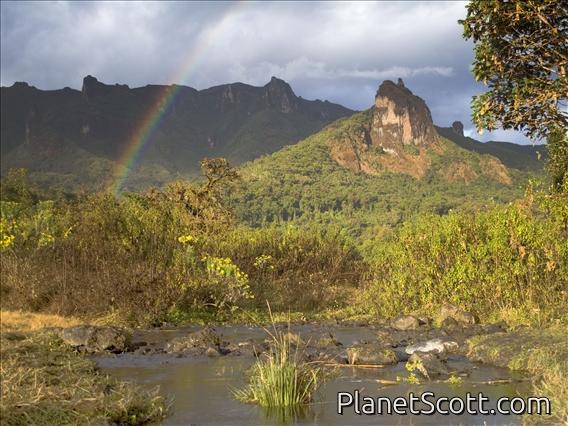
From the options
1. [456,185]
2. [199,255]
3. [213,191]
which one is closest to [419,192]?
[456,185]

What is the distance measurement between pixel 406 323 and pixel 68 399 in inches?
317

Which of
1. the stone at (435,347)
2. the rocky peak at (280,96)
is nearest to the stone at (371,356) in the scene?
the stone at (435,347)

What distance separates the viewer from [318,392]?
7.75 m

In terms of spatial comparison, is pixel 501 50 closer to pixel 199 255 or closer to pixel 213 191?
pixel 199 255

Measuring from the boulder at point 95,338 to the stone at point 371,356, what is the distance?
408cm

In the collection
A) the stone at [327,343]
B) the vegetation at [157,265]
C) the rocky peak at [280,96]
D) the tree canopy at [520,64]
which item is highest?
the rocky peak at [280,96]

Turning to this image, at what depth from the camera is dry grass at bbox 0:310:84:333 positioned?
12.8 m

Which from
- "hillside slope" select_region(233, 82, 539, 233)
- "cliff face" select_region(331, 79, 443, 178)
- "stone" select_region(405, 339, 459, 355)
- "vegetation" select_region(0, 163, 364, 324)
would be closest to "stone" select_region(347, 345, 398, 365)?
"stone" select_region(405, 339, 459, 355)

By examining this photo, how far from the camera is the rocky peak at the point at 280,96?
622 feet

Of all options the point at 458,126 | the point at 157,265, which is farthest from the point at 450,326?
the point at 458,126

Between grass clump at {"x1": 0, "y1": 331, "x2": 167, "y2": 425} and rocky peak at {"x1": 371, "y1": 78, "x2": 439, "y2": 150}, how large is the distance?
103894 mm

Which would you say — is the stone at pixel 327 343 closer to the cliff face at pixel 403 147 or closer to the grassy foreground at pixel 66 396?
the grassy foreground at pixel 66 396

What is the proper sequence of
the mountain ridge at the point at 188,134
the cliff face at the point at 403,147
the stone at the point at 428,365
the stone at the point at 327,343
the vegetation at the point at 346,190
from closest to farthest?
the stone at the point at 428,365
the stone at the point at 327,343
the vegetation at the point at 346,190
the cliff face at the point at 403,147
the mountain ridge at the point at 188,134

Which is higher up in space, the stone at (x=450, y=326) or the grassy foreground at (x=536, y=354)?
the grassy foreground at (x=536, y=354)
